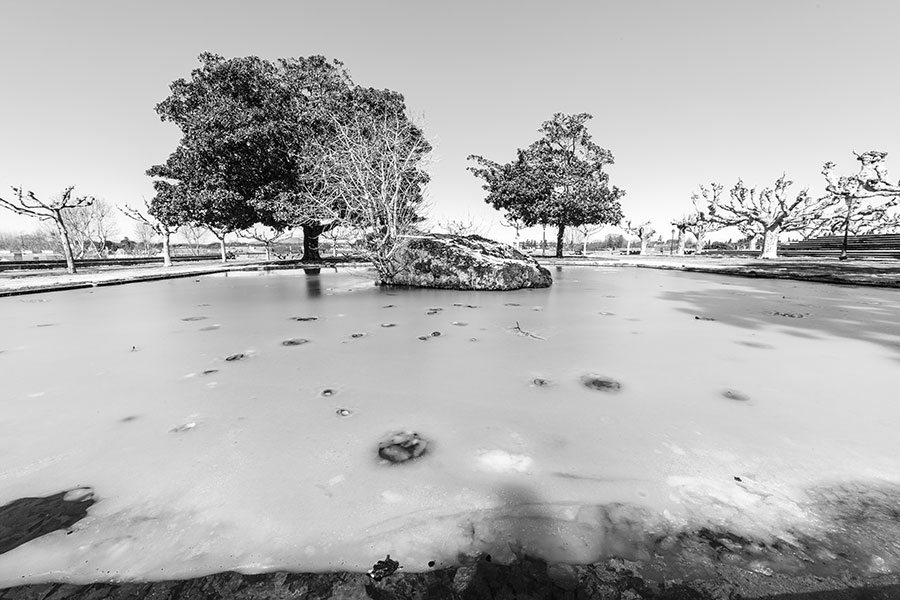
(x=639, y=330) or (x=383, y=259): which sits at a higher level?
(x=383, y=259)

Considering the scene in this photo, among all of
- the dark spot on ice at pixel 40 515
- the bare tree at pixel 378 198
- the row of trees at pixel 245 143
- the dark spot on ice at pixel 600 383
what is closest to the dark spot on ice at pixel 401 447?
the dark spot on ice at pixel 40 515

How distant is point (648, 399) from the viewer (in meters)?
2.01

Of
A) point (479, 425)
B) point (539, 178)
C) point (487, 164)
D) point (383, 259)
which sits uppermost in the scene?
point (487, 164)

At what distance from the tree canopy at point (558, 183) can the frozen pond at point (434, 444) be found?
65.8 ft

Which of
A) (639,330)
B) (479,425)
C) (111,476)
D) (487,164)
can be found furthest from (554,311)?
(487,164)

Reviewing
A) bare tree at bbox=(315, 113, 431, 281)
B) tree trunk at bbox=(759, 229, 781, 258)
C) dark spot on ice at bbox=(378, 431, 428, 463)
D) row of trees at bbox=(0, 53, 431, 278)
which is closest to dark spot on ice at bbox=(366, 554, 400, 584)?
A: dark spot on ice at bbox=(378, 431, 428, 463)

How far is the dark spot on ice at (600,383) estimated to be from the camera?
7.14ft

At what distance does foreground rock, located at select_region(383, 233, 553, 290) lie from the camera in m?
7.35

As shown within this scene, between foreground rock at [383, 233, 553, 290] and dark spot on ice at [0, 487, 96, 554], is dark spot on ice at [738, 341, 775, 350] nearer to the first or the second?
dark spot on ice at [0, 487, 96, 554]

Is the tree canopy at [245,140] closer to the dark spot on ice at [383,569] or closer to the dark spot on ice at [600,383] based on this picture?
the dark spot on ice at [600,383]

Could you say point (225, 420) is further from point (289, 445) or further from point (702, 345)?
point (702, 345)

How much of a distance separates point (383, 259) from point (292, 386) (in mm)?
5992

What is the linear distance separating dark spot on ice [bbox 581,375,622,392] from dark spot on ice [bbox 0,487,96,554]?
227cm

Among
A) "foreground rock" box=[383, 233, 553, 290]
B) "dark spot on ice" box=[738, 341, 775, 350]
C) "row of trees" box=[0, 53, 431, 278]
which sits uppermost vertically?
"row of trees" box=[0, 53, 431, 278]
